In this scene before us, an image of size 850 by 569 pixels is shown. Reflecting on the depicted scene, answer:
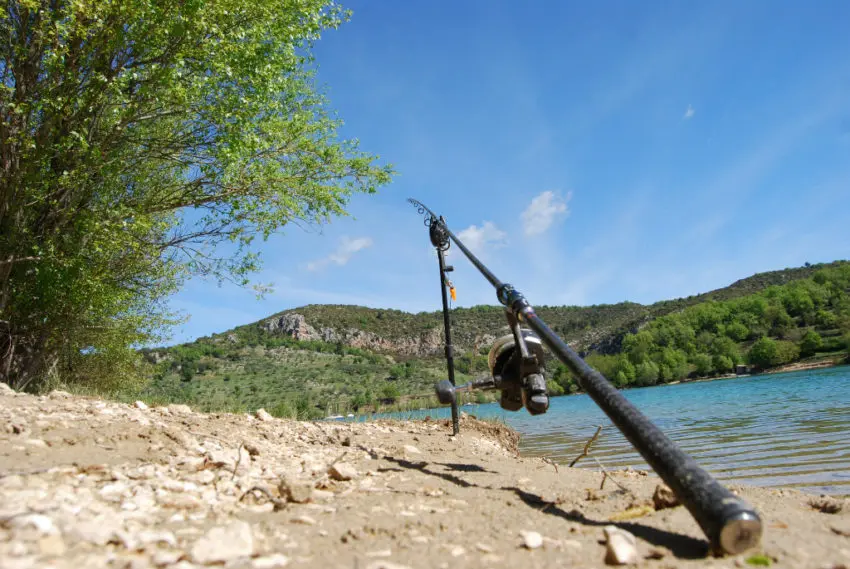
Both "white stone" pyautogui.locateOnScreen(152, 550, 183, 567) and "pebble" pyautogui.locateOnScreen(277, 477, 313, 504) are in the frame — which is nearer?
"white stone" pyautogui.locateOnScreen(152, 550, 183, 567)

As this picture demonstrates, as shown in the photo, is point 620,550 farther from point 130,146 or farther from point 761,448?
point 130,146

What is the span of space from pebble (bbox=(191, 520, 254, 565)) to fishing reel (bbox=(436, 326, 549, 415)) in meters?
2.39

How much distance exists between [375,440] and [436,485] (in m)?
2.73

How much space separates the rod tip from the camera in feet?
5.67

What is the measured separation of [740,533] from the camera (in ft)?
5.76

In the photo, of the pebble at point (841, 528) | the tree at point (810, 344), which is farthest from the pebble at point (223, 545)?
the tree at point (810, 344)

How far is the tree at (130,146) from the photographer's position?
7.88m

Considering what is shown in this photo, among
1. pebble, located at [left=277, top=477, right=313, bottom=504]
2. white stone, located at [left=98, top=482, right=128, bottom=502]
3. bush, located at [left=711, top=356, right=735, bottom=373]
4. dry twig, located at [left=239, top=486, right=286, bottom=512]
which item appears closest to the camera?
white stone, located at [left=98, top=482, right=128, bottom=502]

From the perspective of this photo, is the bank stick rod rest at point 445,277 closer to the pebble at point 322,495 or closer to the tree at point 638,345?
the pebble at point 322,495

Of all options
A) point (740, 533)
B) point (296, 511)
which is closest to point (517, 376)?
point (296, 511)

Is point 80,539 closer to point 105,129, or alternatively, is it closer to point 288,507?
point 288,507

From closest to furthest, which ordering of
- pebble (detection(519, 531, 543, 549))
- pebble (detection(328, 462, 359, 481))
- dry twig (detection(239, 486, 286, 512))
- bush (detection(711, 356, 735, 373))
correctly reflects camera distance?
pebble (detection(519, 531, 543, 549)), dry twig (detection(239, 486, 286, 512)), pebble (detection(328, 462, 359, 481)), bush (detection(711, 356, 735, 373))

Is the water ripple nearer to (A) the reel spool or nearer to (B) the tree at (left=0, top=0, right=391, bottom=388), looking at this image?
(A) the reel spool

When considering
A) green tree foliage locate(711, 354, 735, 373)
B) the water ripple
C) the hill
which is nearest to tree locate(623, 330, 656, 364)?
the hill
